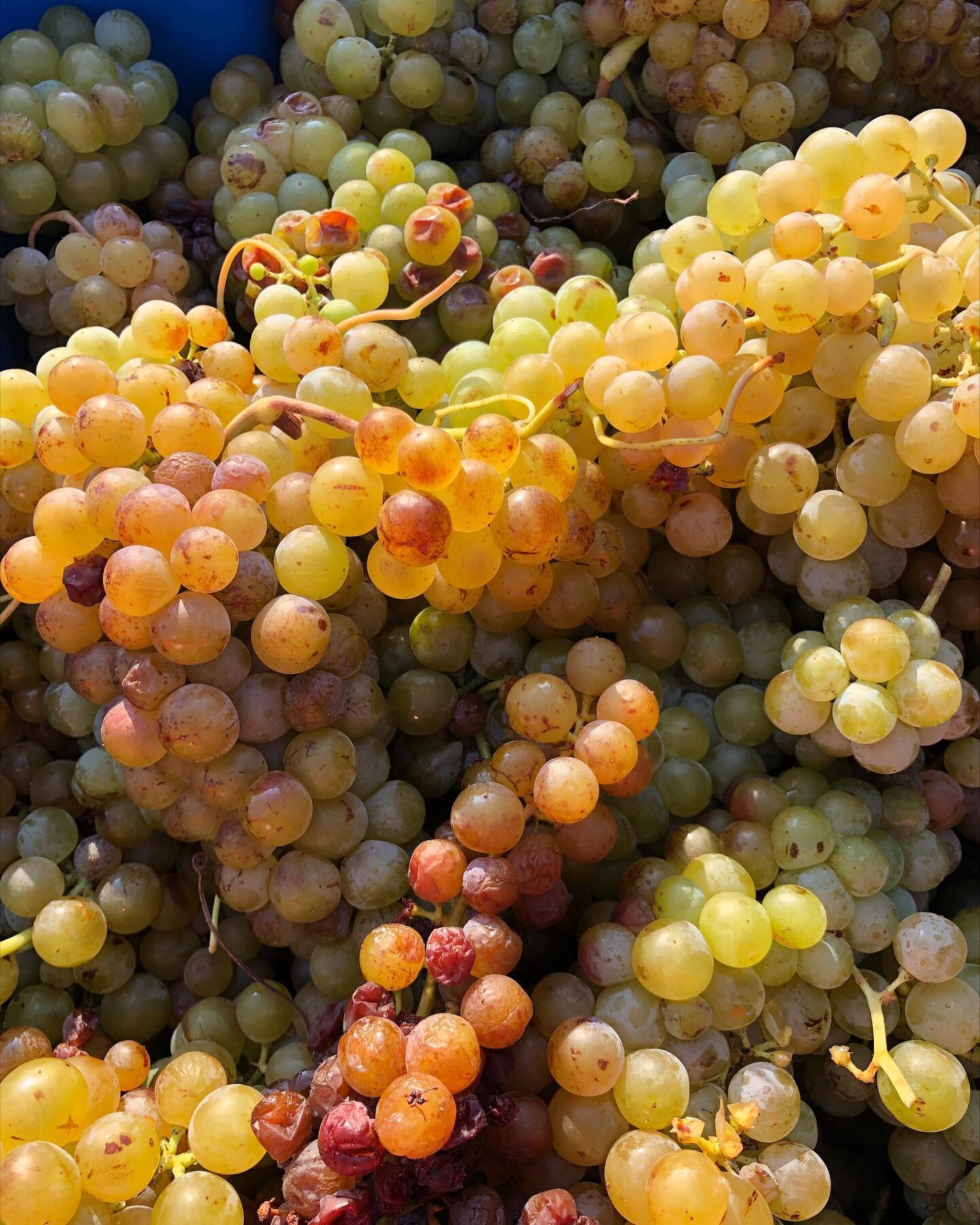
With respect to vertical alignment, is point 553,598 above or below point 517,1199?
above

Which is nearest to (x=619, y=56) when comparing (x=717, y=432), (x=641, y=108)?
(x=641, y=108)

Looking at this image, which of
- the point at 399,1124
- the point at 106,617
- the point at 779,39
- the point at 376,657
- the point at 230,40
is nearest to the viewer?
the point at 399,1124

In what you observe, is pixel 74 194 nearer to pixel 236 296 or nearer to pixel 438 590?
pixel 236 296

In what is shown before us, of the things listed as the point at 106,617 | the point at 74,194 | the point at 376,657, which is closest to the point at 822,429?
the point at 376,657

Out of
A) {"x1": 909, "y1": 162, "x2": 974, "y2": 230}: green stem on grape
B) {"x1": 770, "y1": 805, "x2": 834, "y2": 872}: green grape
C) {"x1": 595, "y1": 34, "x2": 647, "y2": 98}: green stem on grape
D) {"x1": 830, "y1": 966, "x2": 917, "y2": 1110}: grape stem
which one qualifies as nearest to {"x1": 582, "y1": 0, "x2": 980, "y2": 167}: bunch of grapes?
{"x1": 595, "y1": 34, "x2": 647, "y2": 98}: green stem on grape

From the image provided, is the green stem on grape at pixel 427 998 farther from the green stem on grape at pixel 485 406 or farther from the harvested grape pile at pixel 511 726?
the green stem on grape at pixel 485 406

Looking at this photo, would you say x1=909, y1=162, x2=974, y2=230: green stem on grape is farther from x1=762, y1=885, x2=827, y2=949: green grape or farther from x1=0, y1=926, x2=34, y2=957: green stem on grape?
x1=0, y1=926, x2=34, y2=957: green stem on grape
